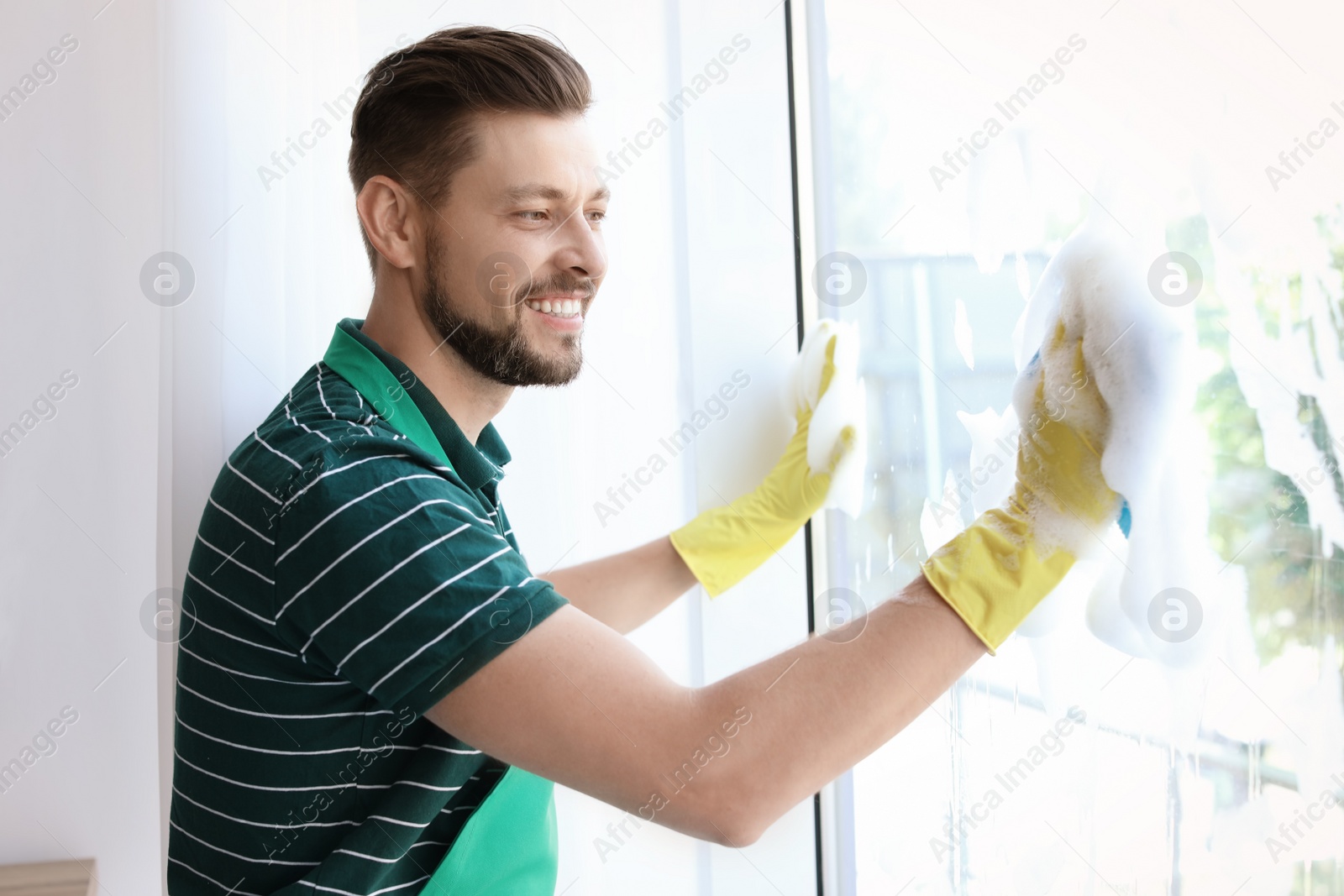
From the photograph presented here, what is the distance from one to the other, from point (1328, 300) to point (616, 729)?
0.50 metres

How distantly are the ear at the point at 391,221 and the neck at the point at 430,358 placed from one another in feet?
0.16

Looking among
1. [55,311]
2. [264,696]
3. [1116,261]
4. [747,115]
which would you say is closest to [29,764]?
[55,311]

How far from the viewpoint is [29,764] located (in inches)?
47.7

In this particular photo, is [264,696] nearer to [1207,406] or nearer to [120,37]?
[1207,406]

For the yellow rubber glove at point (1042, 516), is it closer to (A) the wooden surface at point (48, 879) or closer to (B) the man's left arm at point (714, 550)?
(B) the man's left arm at point (714, 550)

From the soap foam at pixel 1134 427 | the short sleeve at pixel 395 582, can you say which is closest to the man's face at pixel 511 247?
the short sleeve at pixel 395 582

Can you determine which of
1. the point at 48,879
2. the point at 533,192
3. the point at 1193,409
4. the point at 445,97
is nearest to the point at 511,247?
the point at 533,192

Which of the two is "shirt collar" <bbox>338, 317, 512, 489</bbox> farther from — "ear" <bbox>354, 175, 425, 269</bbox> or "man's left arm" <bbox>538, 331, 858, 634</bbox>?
"man's left arm" <bbox>538, 331, 858, 634</bbox>

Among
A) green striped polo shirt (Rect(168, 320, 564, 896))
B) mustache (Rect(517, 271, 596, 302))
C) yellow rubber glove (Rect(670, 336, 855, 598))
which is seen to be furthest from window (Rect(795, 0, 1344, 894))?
green striped polo shirt (Rect(168, 320, 564, 896))

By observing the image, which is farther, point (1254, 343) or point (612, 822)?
point (612, 822)

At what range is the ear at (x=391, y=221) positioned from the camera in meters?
0.88

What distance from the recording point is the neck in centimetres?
87

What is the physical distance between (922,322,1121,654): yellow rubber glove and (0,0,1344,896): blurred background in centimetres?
7

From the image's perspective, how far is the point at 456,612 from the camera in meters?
0.59
